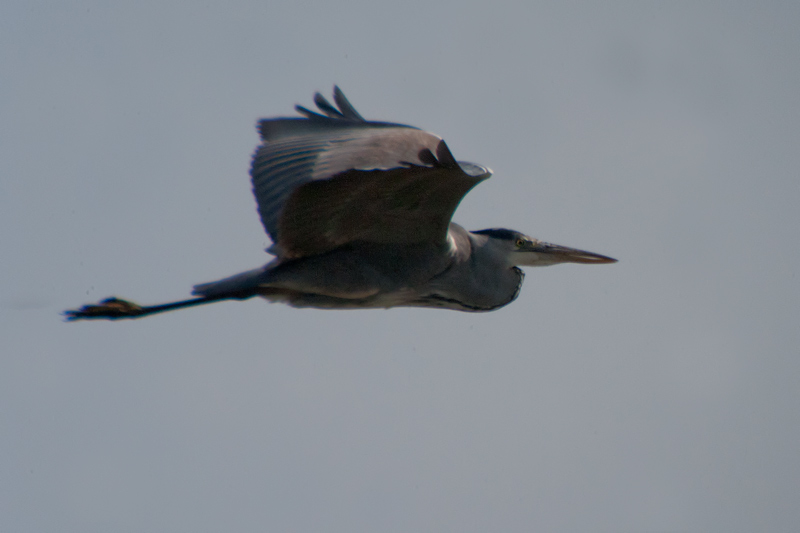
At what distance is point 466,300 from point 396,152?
1.14m

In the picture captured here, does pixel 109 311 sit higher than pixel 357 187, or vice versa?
pixel 357 187

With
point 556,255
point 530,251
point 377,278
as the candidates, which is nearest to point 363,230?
point 377,278

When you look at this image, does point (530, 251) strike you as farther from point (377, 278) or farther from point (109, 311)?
point (109, 311)

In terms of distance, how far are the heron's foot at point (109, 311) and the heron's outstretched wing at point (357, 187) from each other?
Answer: 2.61 feet

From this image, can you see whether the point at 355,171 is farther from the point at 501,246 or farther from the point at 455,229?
the point at 501,246

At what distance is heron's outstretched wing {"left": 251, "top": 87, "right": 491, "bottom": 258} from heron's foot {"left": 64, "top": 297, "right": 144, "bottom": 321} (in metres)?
0.80

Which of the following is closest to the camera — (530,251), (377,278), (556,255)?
(377,278)

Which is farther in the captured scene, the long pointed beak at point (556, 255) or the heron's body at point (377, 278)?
the long pointed beak at point (556, 255)

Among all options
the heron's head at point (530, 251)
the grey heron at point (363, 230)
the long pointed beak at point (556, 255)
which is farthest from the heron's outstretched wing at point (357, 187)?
the long pointed beak at point (556, 255)

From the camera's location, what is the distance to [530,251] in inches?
190

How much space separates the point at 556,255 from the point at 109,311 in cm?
240

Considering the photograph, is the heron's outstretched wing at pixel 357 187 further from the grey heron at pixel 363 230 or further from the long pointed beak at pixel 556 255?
the long pointed beak at pixel 556 255

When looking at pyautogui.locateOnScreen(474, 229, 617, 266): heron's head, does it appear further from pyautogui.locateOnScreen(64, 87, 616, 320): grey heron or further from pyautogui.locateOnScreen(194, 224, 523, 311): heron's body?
pyautogui.locateOnScreen(194, 224, 523, 311): heron's body

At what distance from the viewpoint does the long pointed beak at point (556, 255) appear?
4848mm
